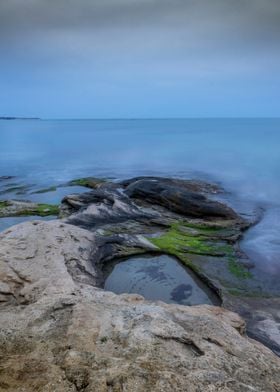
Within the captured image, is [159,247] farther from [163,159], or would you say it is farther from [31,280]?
[163,159]

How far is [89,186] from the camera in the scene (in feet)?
115

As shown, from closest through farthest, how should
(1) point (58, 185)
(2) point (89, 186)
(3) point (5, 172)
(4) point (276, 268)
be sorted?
1. (4) point (276, 268)
2. (2) point (89, 186)
3. (1) point (58, 185)
4. (3) point (5, 172)

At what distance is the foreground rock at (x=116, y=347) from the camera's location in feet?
19.4

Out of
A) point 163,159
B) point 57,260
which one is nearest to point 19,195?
point 57,260

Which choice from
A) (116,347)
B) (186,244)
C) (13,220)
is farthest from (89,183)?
(116,347)

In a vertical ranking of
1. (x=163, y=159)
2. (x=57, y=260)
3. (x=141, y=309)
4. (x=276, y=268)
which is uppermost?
(x=141, y=309)

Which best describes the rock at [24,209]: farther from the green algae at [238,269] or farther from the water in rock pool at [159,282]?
the green algae at [238,269]

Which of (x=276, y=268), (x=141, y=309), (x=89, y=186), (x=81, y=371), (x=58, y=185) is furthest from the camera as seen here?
(x=58, y=185)

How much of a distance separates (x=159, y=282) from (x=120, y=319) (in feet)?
19.6

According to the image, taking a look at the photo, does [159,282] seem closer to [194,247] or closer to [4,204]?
[194,247]

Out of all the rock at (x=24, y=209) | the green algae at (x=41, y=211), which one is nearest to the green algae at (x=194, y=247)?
the green algae at (x=41, y=211)

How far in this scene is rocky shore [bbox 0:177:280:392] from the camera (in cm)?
607

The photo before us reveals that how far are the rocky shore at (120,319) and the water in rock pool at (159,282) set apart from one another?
42cm

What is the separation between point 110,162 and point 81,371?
52183mm
